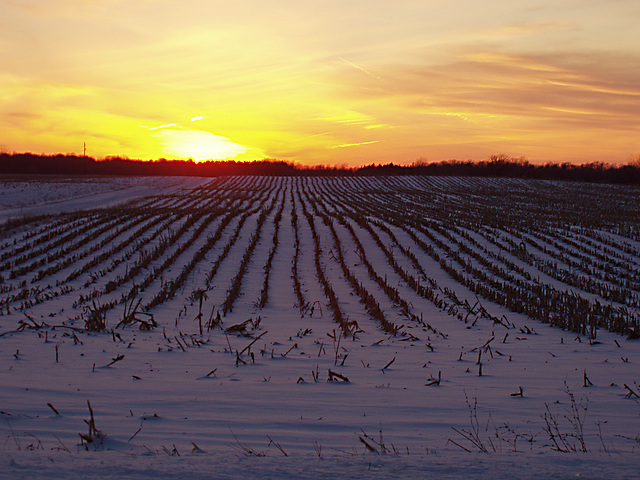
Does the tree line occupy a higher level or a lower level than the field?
higher

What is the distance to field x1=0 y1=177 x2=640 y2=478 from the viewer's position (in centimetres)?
355

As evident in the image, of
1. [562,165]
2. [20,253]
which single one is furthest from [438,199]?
[562,165]

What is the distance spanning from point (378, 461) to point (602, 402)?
256 cm

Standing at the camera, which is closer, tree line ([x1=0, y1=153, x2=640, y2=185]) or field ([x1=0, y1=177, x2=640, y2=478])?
field ([x1=0, y1=177, x2=640, y2=478])

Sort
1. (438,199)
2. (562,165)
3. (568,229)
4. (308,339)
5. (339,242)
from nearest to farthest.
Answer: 1. (308,339)
2. (339,242)
3. (568,229)
4. (438,199)
5. (562,165)

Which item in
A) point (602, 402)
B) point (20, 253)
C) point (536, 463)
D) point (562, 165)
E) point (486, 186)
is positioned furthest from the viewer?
point (562, 165)

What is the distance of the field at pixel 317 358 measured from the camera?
3.55 meters

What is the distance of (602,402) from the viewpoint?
4805 mm

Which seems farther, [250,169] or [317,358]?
[250,169]

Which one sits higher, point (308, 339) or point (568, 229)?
point (568, 229)

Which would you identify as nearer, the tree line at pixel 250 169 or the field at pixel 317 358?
the field at pixel 317 358

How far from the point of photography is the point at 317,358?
6.46 metres

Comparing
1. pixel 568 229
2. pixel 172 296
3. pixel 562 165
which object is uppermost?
pixel 562 165

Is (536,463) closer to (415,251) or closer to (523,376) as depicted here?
(523,376)
